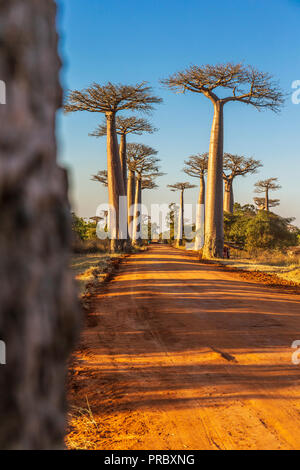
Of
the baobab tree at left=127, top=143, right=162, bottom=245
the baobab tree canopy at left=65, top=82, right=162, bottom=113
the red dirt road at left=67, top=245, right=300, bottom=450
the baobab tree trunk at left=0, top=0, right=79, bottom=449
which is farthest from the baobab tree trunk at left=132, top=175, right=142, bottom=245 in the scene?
the baobab tree trunk at left=0, top=0, right=79, bottom=449

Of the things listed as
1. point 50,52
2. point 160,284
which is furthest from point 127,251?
point 50,52

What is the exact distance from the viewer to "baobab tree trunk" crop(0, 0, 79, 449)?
0.46 meters

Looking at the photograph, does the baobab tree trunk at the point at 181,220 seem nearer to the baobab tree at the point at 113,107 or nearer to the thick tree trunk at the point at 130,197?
the thick tree trunk at the point at 130,197

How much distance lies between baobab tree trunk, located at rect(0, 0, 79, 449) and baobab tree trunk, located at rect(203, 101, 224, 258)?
14.8m

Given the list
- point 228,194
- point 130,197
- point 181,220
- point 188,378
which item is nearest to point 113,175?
point 130,197

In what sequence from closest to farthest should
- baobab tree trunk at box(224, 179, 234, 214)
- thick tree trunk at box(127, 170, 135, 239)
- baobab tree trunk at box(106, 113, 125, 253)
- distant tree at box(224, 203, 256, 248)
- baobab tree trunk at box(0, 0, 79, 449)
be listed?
baobab tree trunk at box(0, 0, 79, 449)
baobab tree trunk at box(106, 113, 125, 253)
distant tree at box(224, 203, 256, 248)
baobab tree trunk at box(224, 179, 234, 214)
thick tree trunk at box(127, 170, 135, 239)

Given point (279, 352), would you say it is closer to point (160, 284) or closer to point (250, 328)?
point (250, 328)

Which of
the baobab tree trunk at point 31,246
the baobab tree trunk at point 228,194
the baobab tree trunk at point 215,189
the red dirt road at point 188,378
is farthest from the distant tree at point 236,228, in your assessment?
the baobab tree trunk at point 31,246

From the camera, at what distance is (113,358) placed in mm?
3289

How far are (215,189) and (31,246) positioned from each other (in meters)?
14.9

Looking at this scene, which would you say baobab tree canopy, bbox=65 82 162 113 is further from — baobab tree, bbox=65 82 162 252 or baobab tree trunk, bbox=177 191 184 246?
baobab tree trunk, bbox=177 191 184 246

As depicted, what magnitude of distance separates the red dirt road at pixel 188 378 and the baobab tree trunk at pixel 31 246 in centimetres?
168

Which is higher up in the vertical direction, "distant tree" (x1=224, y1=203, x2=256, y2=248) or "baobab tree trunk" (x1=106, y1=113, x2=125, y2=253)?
"baobab tree trunk" (x1=106, y1=113, x2=125, y2=253)

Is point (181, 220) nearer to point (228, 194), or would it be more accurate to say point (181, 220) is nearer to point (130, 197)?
point (130, 197)
